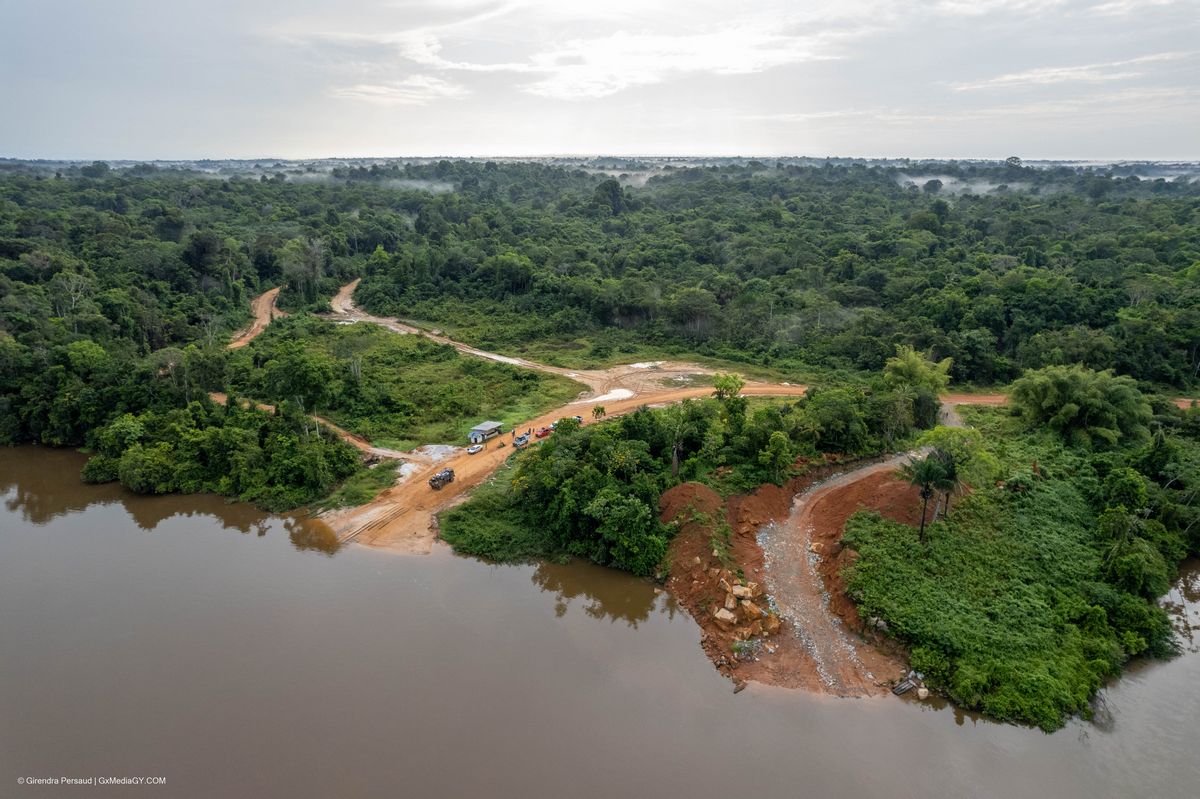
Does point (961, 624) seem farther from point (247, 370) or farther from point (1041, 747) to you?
point (247, 370)

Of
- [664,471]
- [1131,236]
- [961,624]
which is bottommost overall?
[961,624]

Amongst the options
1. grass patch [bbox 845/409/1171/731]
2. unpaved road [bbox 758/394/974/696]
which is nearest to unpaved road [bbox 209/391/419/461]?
unpaved road [bbox 758/394/974/696]

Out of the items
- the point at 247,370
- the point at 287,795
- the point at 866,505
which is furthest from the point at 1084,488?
the point at 247,370

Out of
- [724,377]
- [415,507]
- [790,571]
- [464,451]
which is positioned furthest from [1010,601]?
[464,451]

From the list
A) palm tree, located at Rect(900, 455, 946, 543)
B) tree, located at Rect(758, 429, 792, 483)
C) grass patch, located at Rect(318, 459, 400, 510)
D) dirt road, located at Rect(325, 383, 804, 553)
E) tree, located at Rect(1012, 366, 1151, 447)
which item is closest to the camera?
palm tree, located at Rect(900, 455, 946, 543)

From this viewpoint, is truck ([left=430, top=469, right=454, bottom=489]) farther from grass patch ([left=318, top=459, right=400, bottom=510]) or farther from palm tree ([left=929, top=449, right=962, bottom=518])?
palm tree ([left=929, top=449, right=962, bottom=518])

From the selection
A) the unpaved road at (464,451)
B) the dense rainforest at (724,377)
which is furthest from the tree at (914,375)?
the unpaved road at (464,451)

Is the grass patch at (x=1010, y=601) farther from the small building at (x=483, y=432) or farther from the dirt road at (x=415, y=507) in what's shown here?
the small building at (x=483, y=432)
